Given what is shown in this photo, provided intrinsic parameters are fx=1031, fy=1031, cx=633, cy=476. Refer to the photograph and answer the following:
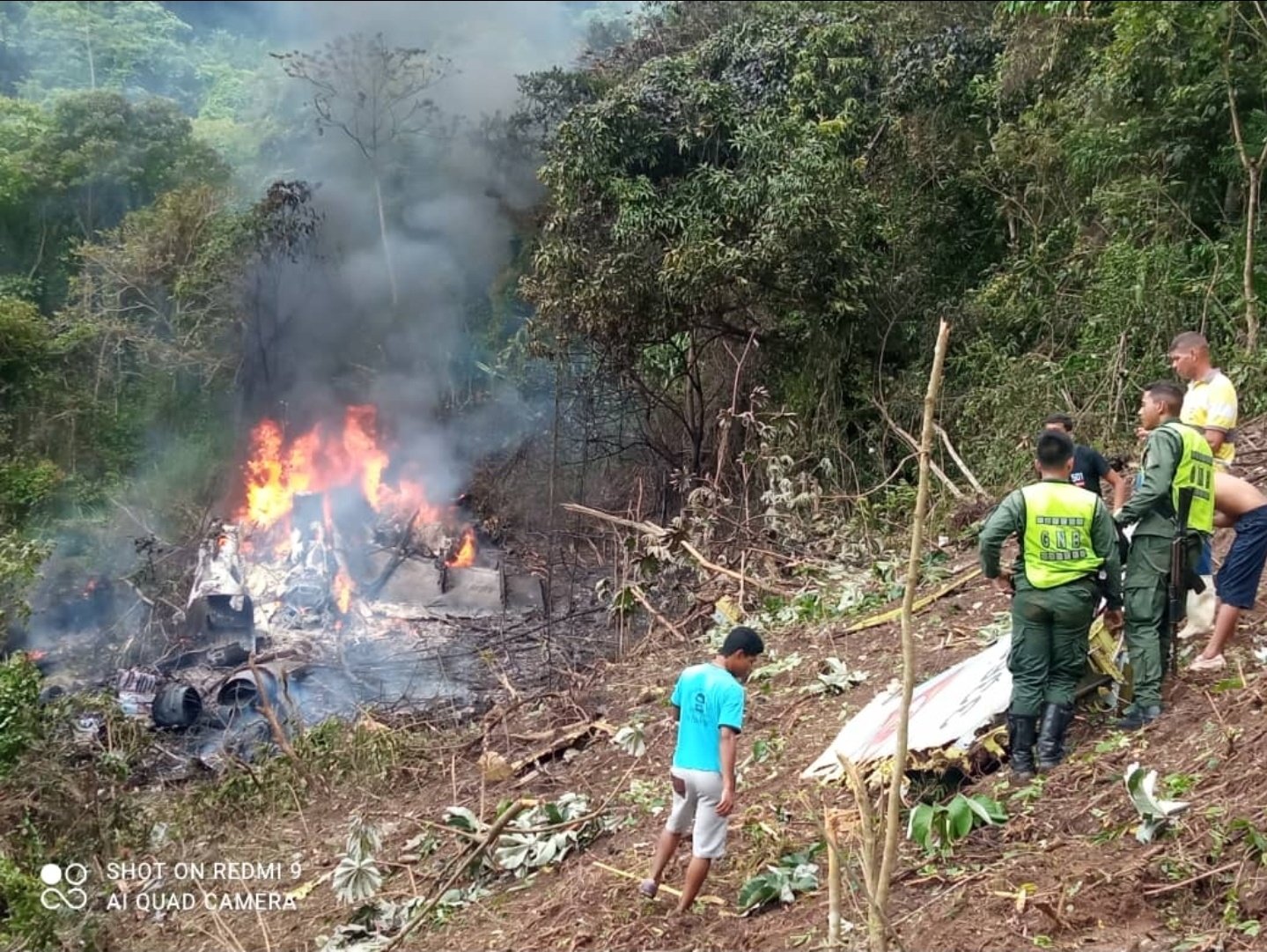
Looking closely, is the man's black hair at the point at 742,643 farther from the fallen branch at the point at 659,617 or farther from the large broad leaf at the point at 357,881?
the fallen branch at the point at 659,617

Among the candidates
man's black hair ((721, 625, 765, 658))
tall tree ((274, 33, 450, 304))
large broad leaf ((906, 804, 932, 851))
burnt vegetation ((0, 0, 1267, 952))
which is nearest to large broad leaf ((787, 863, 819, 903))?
burnt vegetation ((0, 0, 1267, 952))

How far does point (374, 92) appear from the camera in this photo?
2125cm

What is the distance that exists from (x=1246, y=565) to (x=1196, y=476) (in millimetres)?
463

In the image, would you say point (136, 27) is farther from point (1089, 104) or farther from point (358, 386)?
point (1089, 104)

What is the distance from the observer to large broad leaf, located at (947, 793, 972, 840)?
12.3 ft

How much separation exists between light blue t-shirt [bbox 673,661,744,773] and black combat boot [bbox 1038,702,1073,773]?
122 centimetres

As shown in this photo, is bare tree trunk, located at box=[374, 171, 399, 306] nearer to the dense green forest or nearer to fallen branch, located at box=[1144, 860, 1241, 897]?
the dense green forest

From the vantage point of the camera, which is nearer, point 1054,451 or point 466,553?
point 1054,451

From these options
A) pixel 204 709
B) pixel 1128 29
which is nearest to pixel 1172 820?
pixel 1128 29

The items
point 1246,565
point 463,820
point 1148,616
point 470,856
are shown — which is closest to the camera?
point 1148,616

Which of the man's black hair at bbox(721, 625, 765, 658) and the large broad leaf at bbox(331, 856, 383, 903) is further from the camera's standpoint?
the large broad leaf at bbox(331, 856, 383, 903)

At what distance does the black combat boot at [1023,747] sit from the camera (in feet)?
13.3

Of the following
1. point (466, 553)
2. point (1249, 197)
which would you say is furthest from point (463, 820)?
point (466, 553)

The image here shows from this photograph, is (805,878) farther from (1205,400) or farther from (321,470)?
(321,470)
